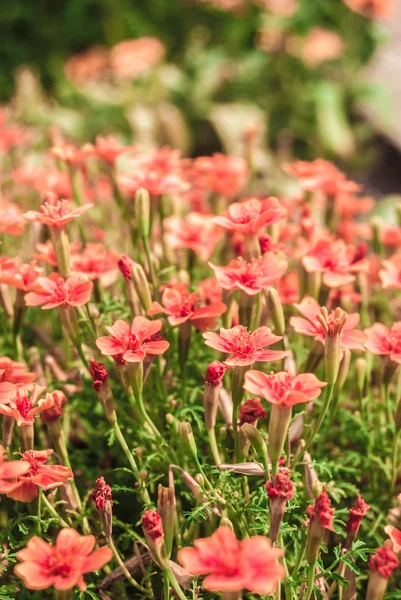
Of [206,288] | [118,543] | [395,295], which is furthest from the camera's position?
[395,295]

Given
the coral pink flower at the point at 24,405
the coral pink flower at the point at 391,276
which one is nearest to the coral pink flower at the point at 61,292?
the coral pink flower at the point at 24,405

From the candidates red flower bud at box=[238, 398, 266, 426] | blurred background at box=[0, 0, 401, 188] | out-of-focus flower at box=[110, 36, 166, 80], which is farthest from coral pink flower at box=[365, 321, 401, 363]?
out-of-focus flower at box=[110, 36, 166, 80]

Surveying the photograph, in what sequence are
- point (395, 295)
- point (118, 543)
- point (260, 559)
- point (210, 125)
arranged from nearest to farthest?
point (260, 559) → point (118, 543) → point (395, 295) → point (210, 125)

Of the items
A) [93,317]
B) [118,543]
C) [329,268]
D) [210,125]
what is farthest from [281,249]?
[210,125]

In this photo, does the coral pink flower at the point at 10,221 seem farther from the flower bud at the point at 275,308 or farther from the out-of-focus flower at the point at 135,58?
the out-of-focus flower at the point at 135,58

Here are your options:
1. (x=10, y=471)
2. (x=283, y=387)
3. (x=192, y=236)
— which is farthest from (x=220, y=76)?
(x=10, y=471)

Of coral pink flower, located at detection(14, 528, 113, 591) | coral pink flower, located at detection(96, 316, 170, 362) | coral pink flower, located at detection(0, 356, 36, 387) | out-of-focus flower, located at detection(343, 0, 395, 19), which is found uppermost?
out-of-focus flower, located at detection(343, 0, 395, 19)

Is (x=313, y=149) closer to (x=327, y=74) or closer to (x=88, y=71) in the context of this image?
(x=327, y=74)

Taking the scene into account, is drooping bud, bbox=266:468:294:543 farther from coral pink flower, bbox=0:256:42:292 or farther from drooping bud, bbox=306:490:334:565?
coral pink flower, bbox=0:256:42:292

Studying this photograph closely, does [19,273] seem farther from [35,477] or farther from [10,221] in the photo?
[35,477]
